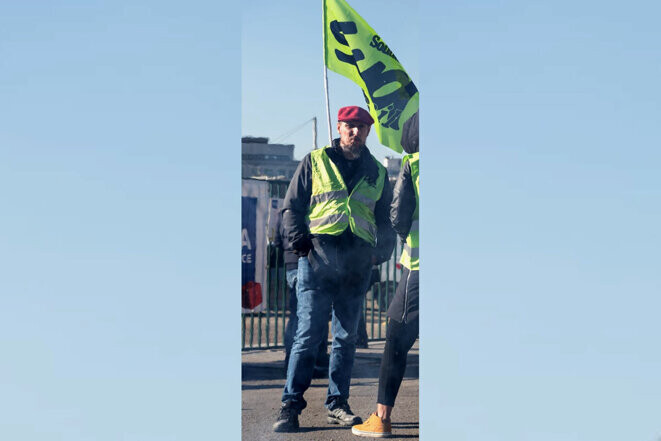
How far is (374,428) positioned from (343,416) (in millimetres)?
170

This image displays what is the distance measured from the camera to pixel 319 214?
13.0 ft

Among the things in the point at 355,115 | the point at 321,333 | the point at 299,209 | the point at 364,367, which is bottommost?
the point at 364,367

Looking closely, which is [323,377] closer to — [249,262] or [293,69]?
[249,262]

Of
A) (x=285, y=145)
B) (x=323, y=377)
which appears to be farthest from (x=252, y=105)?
(x=323, y=377)

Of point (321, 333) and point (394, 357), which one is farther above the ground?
point (321, 333)

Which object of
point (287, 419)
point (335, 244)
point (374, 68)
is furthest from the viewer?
point (374, 68)

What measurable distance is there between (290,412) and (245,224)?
973 mm

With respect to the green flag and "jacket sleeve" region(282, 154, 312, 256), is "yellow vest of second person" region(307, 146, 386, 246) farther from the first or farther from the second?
the green flag

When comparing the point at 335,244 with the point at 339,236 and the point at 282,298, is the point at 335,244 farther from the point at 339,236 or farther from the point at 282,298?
the point at 282,298

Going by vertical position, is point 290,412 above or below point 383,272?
below

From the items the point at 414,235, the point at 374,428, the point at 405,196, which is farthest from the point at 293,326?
the point at 405,196

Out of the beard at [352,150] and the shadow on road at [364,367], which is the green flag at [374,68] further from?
the shadow on road at [364,367]

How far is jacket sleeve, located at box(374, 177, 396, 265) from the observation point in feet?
13.3

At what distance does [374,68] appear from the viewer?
162 inches
